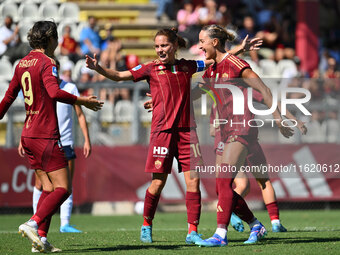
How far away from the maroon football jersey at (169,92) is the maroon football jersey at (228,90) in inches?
11.8

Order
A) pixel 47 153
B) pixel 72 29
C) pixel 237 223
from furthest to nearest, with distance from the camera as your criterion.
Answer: pixel 72 29
pixel 237 223
pixel 47 153

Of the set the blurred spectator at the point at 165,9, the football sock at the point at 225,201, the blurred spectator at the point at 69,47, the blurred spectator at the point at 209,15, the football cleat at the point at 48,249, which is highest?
the blurred spectator at the point at 165,9

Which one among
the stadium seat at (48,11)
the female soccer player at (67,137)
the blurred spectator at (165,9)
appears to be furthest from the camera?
the blurred spectator at (165,9)

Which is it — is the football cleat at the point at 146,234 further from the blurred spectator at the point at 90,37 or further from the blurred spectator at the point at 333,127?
the blurred spectator at the point at 90,37

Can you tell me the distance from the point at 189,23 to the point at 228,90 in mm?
12075

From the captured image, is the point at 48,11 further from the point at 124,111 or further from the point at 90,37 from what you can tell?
the point at 124,111

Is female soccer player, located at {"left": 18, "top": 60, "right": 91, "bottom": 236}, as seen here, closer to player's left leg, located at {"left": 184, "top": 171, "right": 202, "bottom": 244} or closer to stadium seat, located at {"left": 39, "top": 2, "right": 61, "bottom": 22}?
player's left leg, located at {"left": 184, "top": 171, "right": 202, "bottom": 244}

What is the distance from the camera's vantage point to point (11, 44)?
17.4 metres

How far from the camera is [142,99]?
47.3 feet

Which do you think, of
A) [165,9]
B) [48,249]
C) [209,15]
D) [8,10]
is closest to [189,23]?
[209,15]

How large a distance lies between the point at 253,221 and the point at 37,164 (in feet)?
7.97

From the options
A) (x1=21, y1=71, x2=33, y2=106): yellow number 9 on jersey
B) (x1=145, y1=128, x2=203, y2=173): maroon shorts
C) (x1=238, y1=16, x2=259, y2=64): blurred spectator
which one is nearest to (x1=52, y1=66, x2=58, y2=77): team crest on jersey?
(x1=21, y1=71, x2=33, y2=106): yellow number 9 on jersey

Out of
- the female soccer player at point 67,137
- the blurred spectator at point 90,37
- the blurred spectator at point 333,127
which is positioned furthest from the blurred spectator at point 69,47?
the female soccer player at point 67,137

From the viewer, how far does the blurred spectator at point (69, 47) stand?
17375 mm
